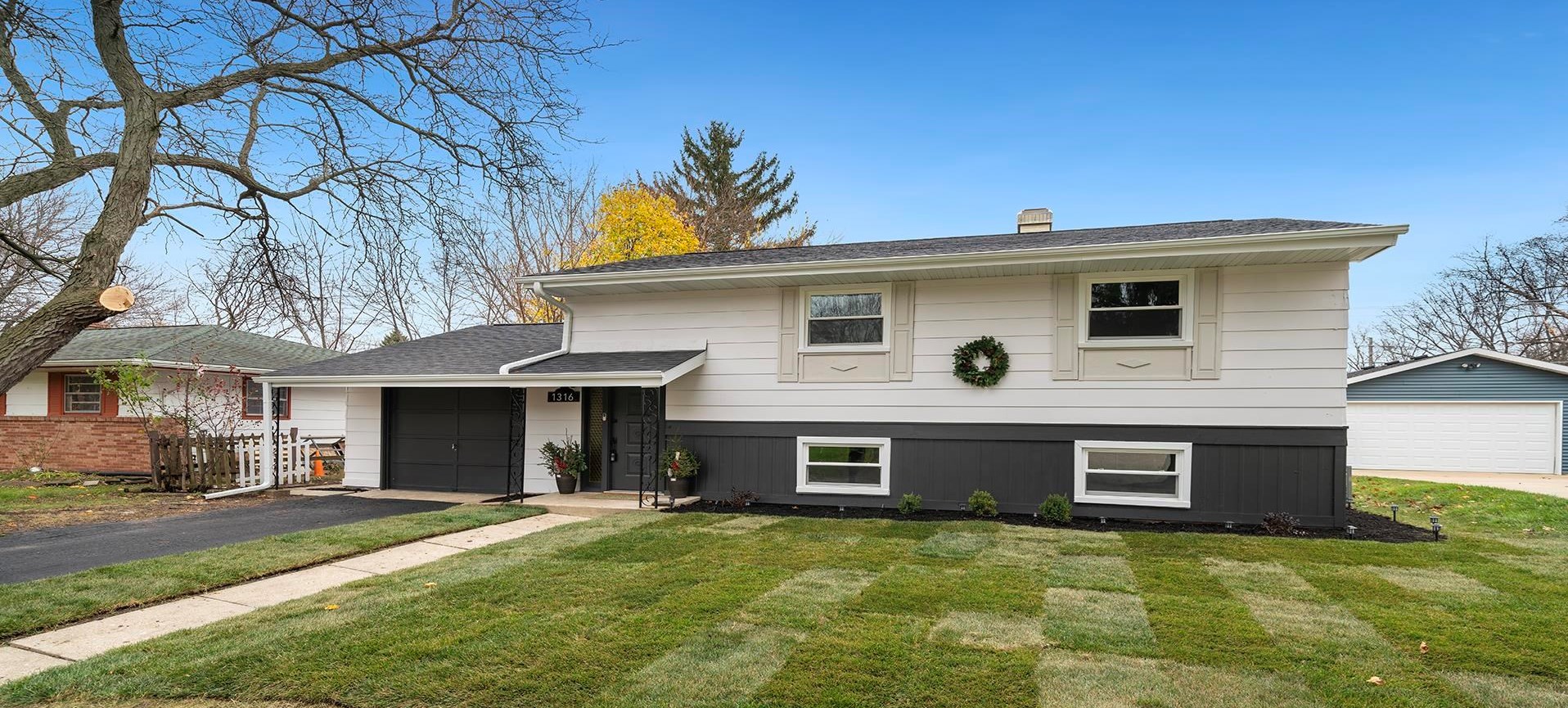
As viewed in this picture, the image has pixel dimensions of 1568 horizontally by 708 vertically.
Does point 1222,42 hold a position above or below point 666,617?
above

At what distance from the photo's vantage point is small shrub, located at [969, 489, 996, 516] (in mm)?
9445

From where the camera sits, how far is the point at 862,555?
22.4 ft

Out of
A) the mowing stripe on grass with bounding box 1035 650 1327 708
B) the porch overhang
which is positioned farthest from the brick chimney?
the mowing stripe on grass with bounding box 1035 650 1327 708

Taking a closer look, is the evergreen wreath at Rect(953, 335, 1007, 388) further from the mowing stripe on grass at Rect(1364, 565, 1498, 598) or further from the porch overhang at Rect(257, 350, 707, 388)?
the mowing stripe on grass at Rect(1364, 565, 1498, 598)

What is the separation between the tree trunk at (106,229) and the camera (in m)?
5.86

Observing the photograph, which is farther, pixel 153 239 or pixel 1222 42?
pixel 1222 42

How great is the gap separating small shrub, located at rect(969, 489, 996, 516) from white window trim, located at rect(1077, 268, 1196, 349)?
2.24 m

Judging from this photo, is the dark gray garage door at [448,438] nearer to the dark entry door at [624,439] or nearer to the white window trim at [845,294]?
the dark entry door at [624,439]

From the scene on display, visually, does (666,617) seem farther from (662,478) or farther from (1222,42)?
(1222,42)

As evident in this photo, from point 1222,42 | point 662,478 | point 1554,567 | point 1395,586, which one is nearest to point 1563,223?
point 1222,42

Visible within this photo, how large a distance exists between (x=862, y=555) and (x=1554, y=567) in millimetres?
6075

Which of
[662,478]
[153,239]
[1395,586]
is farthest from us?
[662,478]

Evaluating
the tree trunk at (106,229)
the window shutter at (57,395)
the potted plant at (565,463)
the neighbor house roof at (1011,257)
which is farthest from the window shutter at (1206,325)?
the window shutter at (57,395)

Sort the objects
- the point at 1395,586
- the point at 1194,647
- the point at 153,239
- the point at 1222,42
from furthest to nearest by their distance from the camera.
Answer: the point at 1222,42
the point at 153,239
the point at 1395,586
the point at 1194,647
